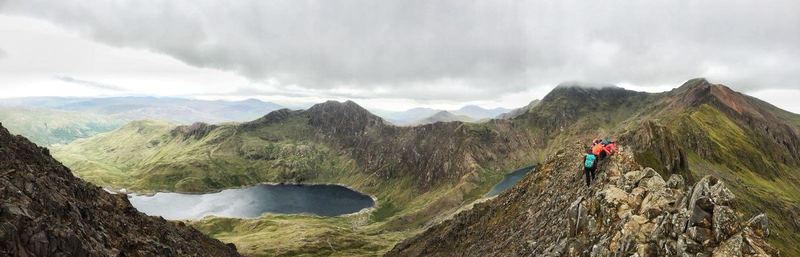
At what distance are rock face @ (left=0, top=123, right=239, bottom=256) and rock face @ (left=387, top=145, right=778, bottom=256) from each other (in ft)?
192

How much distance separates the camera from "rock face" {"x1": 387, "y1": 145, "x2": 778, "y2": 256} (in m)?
34.9

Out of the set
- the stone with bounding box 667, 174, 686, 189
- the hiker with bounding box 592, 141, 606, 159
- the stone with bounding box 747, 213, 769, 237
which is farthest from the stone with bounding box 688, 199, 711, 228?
the hiker with bounding box 592, 141, 606, 159

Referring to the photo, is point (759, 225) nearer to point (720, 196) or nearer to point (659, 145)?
point (720, 196)

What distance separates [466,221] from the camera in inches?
5251

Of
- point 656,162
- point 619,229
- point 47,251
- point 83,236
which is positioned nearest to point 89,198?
point 83,236

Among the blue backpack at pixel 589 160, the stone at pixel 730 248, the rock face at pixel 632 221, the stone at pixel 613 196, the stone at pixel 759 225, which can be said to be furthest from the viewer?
the blue backpack at pixel 589 160

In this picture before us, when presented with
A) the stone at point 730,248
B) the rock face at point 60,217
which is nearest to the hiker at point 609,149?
the stone at point 730,248

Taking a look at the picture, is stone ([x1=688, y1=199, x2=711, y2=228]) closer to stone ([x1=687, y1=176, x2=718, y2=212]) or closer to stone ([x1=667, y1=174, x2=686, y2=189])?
stone ([x1=687, y1=176, x2=718, y2=212])

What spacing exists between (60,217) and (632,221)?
230 feet

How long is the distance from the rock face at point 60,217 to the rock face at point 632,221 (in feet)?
192

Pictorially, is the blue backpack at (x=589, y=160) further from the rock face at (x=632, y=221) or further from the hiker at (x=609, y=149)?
the hiker at (x=609, y=149)

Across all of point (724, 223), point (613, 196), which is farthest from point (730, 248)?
point (613, 196)

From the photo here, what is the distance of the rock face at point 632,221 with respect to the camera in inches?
1374

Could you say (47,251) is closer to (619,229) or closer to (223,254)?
(619,229)
